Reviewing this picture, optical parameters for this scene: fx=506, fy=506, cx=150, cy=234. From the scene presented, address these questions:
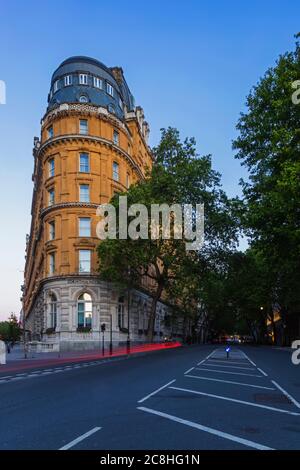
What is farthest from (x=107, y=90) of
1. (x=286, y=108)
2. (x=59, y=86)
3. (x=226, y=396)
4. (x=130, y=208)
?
(x=226, y=396)

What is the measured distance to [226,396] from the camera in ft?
40.7

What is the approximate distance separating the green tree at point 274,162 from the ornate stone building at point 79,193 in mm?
20019

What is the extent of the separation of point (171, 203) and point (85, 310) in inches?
495

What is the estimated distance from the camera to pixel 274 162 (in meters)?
27.1

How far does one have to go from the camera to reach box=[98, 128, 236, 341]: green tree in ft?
144

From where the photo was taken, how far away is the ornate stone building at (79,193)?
152 ft

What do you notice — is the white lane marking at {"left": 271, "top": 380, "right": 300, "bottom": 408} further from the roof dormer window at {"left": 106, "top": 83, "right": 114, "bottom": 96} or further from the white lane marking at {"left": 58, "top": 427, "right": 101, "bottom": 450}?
the roof dormer window at {"left": 106, "top": 83, "right": 114, "bottom": 96}

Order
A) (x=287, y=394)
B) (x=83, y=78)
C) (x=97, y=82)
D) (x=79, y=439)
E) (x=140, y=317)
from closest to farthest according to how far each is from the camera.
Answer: (x=79, y=439) → (x=287, y=394) → (x=83, y=78) → (x=97, y=82) → (x=140, y=317)

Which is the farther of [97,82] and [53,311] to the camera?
[97,82]

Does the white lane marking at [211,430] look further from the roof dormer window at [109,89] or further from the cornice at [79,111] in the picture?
the roof dormer window at [109,89]

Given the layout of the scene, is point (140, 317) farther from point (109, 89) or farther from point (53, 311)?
point (109, 89)

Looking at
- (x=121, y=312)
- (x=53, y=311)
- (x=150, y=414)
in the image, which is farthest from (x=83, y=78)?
(x=150, y=414)
